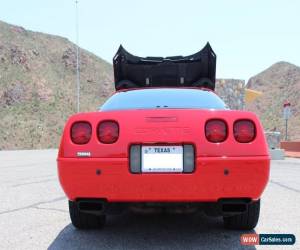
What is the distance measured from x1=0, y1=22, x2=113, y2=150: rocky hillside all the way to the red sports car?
44.9 m

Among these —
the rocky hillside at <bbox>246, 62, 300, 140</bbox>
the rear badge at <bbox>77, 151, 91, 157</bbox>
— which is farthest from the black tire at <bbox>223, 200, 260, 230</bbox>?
the rocky hillside at <bbox>246, 62, 300, 140</bbox>

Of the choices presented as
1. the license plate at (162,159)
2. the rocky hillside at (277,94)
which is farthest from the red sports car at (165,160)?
the rocky hillside at (277,94)

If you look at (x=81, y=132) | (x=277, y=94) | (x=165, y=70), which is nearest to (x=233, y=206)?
(x=81, y=132)

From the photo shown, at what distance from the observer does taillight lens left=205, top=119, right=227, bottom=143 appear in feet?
10.6

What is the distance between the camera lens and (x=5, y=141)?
155 feet

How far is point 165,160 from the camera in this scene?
3.17 m

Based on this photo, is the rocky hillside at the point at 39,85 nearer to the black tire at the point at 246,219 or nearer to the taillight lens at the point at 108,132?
the black tire at the point at 246,219

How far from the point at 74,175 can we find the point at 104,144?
1.12 feet

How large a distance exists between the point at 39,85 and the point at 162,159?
60.2m

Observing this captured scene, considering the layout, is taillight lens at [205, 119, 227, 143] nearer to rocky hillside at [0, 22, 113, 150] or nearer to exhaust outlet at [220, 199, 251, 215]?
exhaust outlet at [220, 199, 251, 215]

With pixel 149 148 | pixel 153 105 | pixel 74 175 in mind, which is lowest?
pixel 74 175

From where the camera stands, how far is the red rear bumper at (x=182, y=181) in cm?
313

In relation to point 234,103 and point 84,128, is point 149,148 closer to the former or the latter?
point 84,128

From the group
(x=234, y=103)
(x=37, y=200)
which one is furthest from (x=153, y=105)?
(x=234, y=103)
